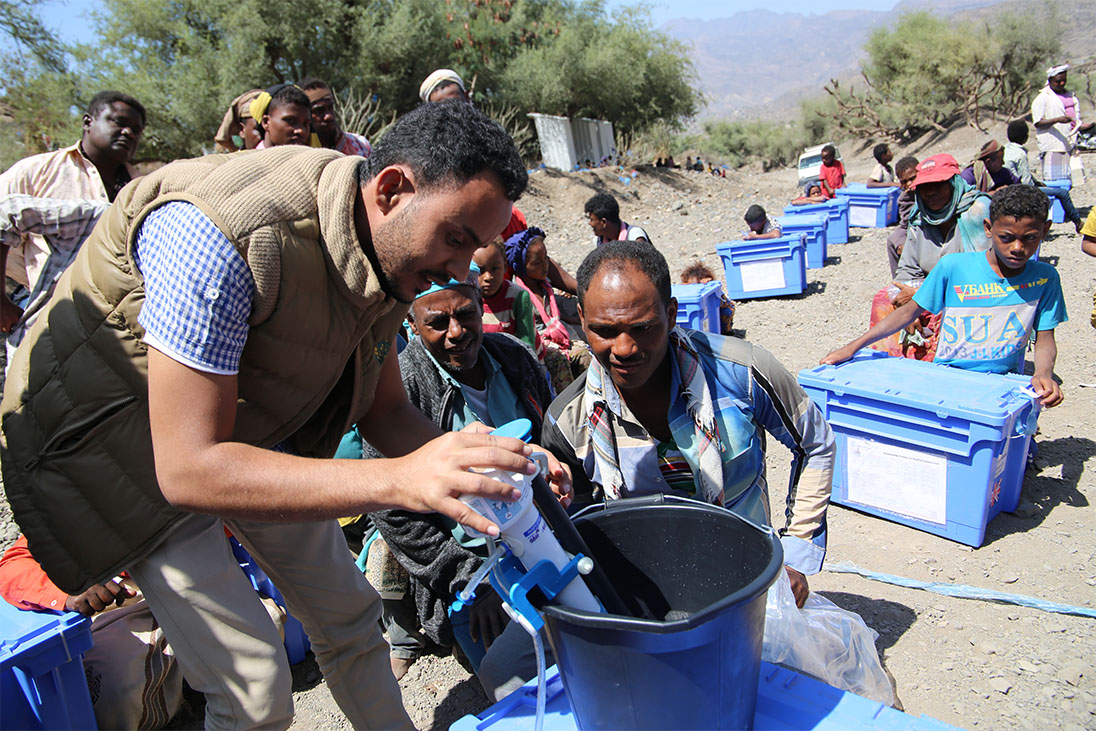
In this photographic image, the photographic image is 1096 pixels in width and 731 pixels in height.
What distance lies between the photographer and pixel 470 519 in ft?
3.31

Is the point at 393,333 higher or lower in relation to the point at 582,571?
higher

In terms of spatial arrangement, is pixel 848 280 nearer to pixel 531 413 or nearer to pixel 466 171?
pixel 531 413

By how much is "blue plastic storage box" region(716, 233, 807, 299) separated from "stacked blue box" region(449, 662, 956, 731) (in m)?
7.02

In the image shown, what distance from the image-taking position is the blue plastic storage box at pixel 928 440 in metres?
3.09

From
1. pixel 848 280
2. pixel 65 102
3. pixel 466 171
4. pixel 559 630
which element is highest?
pixel 65 102

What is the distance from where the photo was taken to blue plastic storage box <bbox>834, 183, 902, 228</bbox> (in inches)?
439

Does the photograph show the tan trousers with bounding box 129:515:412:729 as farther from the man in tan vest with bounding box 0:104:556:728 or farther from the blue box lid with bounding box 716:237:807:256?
the blue box lid with bounding box 716:237:807:256

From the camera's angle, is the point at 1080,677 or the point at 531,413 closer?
the point at 1080,677

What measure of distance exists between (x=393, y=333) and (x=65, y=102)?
1501 cm

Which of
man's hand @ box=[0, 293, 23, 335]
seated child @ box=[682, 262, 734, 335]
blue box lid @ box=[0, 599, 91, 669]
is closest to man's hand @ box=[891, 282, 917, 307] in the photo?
seated child @ box=[682, 262, 734, 335]

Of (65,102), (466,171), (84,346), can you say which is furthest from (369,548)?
(65,102)

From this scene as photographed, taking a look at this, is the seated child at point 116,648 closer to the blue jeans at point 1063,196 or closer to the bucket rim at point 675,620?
the bucket rim at point 675,620

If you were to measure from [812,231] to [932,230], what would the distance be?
13.6ft

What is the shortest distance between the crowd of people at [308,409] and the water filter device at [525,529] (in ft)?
0.10
